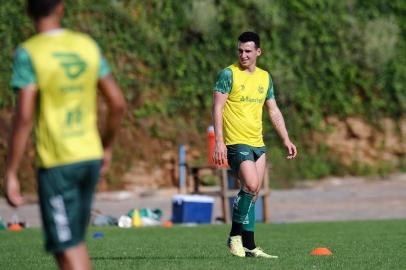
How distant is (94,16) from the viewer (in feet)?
84.8

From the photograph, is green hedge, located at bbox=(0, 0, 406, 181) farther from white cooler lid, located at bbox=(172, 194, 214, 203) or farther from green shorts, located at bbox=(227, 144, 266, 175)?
green shorts, located at bbox=(227, 144, 266, 175)

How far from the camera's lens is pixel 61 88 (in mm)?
5676

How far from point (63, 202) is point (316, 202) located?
17986 mm

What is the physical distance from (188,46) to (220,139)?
53.2 feet

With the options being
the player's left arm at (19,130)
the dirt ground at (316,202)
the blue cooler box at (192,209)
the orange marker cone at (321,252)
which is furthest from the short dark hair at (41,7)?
the dirt ground at (316,202)

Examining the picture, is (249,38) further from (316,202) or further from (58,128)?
(316,202)

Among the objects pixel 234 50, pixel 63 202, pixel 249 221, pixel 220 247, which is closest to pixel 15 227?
pixel 220 247

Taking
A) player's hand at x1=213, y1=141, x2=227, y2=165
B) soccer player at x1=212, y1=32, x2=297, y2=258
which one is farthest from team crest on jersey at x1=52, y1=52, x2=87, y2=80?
soccer player at x1=212, y1=32, x2=297, y2=258

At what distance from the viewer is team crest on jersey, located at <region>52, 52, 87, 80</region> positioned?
223 inches

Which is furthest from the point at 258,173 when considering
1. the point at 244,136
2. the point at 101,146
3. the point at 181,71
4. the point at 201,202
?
the point at 181,71

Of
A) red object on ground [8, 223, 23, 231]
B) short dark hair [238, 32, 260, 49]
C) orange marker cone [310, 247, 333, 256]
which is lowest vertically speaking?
red object on ground [8, 223, 23, 231]

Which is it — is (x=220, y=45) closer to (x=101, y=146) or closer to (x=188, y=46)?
(x=188, y=46)

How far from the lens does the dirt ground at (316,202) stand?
21.2 metres

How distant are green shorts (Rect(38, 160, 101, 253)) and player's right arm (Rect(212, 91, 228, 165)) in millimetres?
4577
